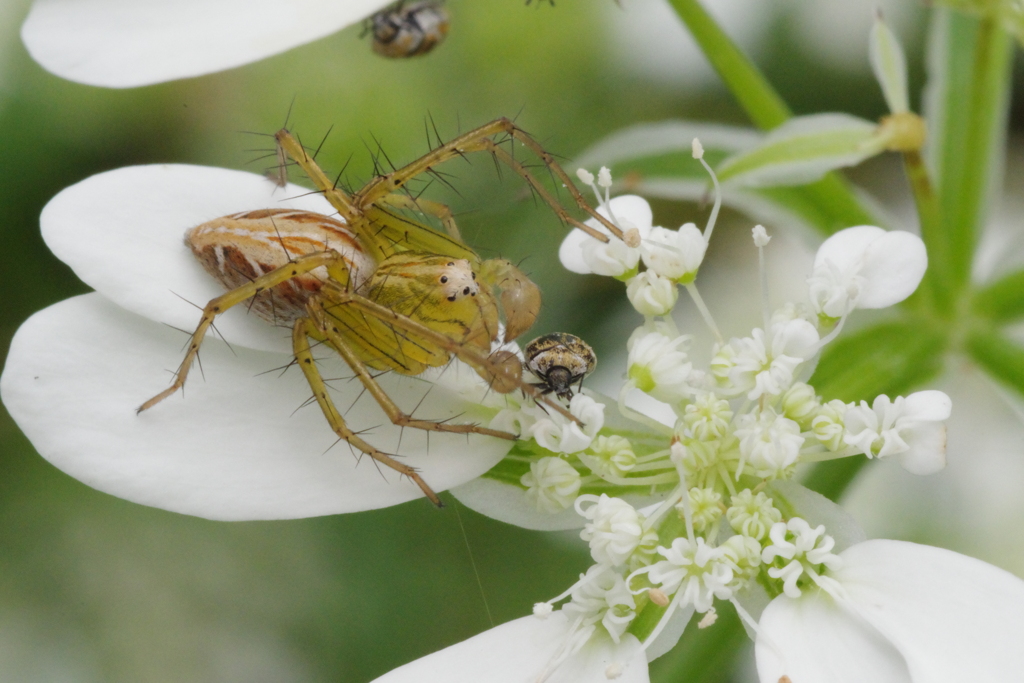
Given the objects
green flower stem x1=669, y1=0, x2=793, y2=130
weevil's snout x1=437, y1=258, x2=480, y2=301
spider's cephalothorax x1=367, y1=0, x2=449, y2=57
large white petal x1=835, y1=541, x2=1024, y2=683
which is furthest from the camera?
spider's cephalothorax x1=367, y1=0, x2=449, y2=57

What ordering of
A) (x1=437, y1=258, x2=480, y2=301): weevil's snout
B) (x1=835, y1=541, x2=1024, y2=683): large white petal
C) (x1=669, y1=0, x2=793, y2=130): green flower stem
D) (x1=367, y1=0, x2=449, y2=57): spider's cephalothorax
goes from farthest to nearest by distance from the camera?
1. (x1=367, y1=0, x2=449, y2=57): spider's cephalothorax
2. (x1=669, y1=0, x2=793, y2=130): green flower stem
3. (x1=437, y1=258, x2=480, y2=301): weevil's snout
4. (x1=835, y1=541, x2=1024, y2=683): large white petal

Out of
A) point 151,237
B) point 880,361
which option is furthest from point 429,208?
point 880,361

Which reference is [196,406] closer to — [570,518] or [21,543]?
[570,518]

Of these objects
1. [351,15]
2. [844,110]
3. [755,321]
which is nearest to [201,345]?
[351,15]

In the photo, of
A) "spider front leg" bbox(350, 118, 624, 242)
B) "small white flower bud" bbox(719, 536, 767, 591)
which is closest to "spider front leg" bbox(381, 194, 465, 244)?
"spider front leg" bbox(350, 118, 624, 242)

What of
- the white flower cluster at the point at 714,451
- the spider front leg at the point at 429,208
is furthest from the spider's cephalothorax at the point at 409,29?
the white flower cluster at the point at 714,451

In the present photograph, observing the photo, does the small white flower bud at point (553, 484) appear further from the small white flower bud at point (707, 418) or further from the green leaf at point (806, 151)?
the green leaf at point (806, 151)

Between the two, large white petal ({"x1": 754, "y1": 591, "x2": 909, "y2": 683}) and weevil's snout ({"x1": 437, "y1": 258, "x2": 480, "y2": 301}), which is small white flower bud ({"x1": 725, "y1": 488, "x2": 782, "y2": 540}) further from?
weevil's snout ({"x1": 437, "y1": 258, "x2": 480, "y2": 301})
